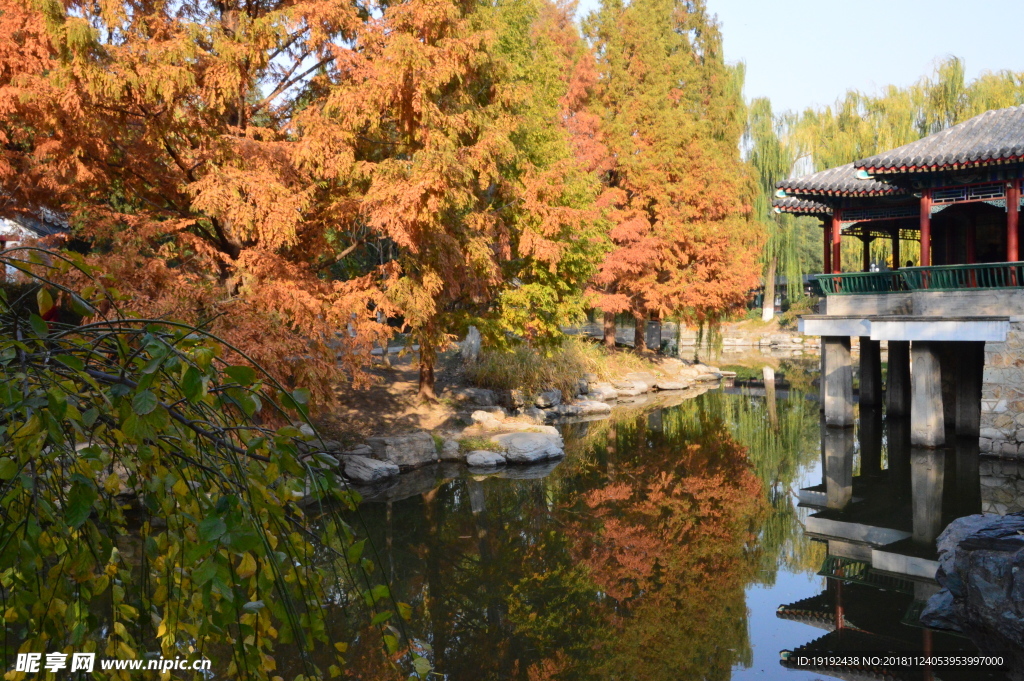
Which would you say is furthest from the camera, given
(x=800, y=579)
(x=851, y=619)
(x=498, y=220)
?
(x=498, y=220)

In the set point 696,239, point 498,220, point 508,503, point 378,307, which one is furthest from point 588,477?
point 696,239

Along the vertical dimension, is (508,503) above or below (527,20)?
below

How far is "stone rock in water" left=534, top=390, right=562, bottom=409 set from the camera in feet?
50.5

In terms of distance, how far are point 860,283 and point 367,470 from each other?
28.3 feet

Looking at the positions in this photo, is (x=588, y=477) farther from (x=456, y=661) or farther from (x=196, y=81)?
(x=196, y=81)

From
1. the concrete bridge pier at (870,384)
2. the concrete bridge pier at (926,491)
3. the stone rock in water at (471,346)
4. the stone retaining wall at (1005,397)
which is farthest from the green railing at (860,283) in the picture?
the stone rock in water at (471,346)

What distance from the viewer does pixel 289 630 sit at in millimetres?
1669

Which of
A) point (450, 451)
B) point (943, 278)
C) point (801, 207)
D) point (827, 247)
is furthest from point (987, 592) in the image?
point (827, 247)

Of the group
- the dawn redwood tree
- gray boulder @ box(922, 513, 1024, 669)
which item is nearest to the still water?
gray boulder @ box(922, 513, 1024, 669)

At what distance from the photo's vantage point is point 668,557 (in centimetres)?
712

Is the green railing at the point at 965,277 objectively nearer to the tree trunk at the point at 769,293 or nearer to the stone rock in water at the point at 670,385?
the stone rock in water at the point at 670,385

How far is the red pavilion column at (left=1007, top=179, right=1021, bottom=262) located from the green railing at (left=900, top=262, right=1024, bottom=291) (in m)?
0.32

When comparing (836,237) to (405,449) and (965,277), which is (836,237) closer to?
(965,277)

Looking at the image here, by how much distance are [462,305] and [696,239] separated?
1001 cm
